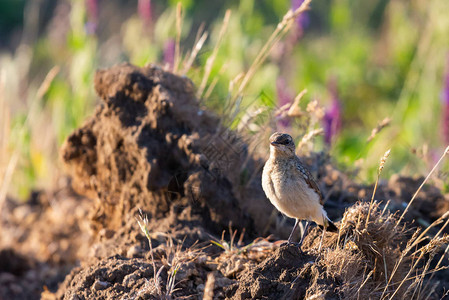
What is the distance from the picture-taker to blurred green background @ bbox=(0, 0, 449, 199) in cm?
541

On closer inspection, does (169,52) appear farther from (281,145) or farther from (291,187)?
(291,187)

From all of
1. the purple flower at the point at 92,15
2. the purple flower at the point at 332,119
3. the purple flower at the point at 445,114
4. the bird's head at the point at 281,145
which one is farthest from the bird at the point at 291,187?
the purple flower at the point at 92,15

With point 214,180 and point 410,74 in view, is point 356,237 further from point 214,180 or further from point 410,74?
point 410,74

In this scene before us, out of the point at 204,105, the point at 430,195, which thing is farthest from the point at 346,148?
the point at 204,105

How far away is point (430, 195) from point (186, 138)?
192cm

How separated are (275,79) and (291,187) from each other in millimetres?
4130

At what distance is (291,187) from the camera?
337 centimetres

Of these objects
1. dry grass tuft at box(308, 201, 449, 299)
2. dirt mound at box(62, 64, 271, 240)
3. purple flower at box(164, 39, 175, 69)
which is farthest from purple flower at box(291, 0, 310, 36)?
dry grass tuft at box(308, 201, 449, 299)

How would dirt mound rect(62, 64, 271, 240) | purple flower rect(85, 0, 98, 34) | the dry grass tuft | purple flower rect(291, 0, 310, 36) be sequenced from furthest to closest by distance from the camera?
purple flower rect(291, 0, 310, 36)
purple flower rect(85, 0, 98, 34)
dirt mound rect(62, 64, 271, 240)
the dry grass tuft

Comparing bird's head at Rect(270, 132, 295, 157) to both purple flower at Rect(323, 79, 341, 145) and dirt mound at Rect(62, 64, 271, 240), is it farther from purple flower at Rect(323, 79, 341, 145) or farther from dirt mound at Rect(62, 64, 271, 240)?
purple flower at Rect(323, 79, 341, 145)

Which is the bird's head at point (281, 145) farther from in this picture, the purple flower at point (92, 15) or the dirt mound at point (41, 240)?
the purple flower at point (92, 15)

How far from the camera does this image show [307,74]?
9.43 metres

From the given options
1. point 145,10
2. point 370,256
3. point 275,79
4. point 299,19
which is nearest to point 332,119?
point 275,79

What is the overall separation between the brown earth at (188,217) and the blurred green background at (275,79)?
0.32m
